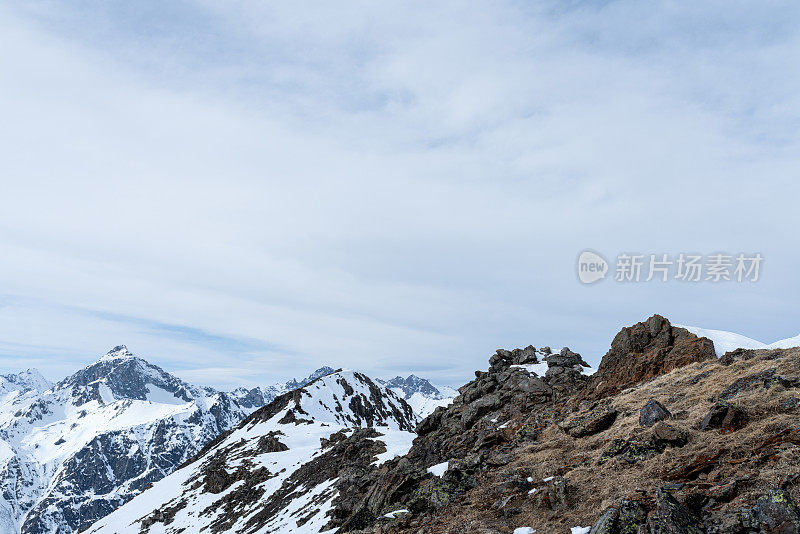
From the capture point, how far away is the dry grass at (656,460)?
11516 mm

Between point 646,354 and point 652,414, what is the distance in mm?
11311

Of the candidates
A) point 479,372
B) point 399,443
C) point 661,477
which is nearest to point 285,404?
point 399,443

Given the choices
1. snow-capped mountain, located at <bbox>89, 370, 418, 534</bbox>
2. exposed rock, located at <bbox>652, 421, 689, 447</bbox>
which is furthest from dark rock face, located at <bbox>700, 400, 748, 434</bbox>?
snow-capped mountain, located at <bbox>89, 370, 418, 534</bbox>

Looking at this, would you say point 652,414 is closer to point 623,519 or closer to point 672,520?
point 623,519

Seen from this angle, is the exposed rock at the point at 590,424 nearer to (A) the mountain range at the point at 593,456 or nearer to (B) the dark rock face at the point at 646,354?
(A) the mountain range at the point at 593,456

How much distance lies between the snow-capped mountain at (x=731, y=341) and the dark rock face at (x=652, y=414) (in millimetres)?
9527

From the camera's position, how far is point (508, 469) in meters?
18.9

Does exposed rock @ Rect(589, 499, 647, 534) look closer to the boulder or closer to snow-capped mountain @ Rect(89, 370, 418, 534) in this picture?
the boulder

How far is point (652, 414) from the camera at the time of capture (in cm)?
1717

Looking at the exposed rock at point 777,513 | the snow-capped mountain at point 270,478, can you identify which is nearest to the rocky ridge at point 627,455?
the exposed rock at point 777,513

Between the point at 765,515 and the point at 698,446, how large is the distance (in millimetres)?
4552

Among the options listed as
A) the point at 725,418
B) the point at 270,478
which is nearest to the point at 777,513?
the point at 725,418

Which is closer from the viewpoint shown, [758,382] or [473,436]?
[758,382]

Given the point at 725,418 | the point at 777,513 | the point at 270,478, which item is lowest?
the point at 270,478
